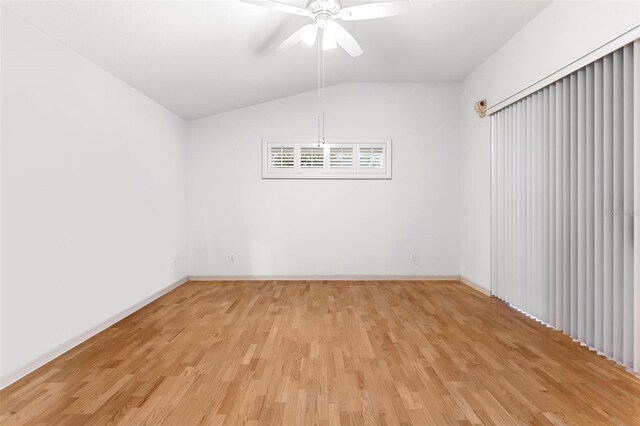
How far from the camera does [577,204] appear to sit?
300cm

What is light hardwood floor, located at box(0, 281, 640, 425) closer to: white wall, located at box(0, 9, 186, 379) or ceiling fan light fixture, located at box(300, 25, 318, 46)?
white wall, located at box(0, 9, 186, 379)

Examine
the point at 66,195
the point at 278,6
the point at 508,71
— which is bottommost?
the point at 66,195

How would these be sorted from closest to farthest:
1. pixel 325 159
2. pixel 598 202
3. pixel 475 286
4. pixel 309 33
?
pixel 598 202 < pixel 309 33 < pixel 475 286 < pixel 325 159

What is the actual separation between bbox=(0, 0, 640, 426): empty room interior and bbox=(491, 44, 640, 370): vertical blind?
0.02 m

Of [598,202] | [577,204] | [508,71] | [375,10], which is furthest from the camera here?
[508,71]

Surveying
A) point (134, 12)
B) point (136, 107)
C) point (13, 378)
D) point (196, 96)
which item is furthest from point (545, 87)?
point (13, 378)

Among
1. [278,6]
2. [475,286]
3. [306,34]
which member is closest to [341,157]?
[475,286]

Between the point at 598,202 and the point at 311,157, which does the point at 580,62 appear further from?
the point at 311,157

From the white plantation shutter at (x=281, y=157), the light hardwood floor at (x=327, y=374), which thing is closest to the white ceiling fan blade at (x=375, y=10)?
the light hardwood floor at (x=327, y=374)

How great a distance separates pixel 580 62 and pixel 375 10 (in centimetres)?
172

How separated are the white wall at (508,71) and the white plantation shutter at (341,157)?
5.60 ft

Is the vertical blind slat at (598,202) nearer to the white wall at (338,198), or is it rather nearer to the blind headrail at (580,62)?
the blind headrail at (580,62)

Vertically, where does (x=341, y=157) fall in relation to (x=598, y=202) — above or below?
above

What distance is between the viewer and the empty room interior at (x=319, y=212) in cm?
230
